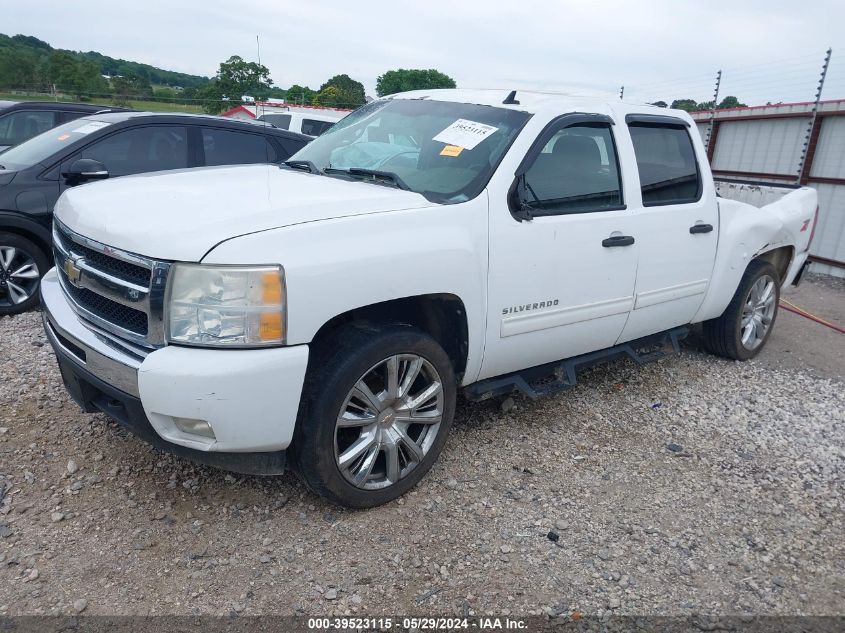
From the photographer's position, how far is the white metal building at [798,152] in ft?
29.7

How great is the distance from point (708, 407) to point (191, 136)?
4.97 meters

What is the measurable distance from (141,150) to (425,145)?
11.1 feet

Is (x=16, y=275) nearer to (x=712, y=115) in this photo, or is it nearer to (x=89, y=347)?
(x=89, y=347)

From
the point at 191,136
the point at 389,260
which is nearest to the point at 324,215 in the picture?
the point at 389,260

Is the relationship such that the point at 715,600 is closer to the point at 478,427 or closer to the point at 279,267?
the point at 478,427

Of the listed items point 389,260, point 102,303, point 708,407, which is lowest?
point 708,407

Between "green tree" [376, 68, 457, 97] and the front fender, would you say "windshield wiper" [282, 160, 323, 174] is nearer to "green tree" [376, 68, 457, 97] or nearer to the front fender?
the front fender

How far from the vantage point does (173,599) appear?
2375mm

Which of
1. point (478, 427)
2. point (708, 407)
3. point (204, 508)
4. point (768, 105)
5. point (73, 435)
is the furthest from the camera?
point (768, 105)

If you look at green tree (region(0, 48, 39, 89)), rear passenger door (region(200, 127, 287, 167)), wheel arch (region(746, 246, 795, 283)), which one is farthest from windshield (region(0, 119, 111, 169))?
green tree (region(0, 48, 39, 89))

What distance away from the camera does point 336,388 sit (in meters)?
2.59

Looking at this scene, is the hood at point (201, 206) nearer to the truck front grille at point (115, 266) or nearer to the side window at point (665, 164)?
the truck front grille at point (115, 266)

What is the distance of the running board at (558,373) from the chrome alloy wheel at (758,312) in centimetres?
88

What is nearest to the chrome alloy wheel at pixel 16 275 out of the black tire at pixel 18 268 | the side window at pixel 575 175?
the black tire at pixel 18 268
